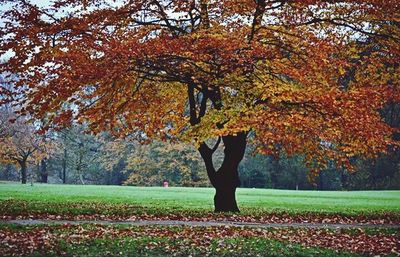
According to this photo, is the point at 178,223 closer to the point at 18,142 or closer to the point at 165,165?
the point at 18,142

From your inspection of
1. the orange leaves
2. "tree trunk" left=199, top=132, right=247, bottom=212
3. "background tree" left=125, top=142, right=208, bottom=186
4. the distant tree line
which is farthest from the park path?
"background tree" left=125, top=142, right=208, bottom=186

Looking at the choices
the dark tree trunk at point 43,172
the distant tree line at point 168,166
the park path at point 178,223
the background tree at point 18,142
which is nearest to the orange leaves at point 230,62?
the park path at point 178,223

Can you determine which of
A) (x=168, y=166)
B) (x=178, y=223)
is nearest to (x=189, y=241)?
(x=178, y=223)

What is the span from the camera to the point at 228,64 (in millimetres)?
17922

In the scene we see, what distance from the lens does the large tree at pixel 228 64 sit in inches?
686

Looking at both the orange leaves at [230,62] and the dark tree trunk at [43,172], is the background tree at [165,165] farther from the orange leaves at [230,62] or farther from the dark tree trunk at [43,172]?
the orange leaves at [230,62]

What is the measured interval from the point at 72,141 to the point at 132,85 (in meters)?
57.5

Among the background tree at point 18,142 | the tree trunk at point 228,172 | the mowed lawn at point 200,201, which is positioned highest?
the background tree at point 18,142

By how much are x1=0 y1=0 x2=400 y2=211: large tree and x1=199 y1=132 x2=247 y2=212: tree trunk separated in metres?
0.04

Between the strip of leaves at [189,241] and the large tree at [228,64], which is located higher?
the large tree at [228,64]

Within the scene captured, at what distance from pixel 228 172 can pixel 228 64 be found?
501 cm

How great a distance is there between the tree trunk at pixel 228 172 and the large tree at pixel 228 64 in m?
0.04

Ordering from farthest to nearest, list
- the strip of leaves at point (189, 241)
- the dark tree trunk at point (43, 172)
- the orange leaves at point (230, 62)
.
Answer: the dark tree trunk at point (43, 172) → the orange leaves at point (230, 62) → the strip of leaves at point (189, 241)

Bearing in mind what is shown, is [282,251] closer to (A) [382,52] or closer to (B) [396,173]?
(A) [382,52]
